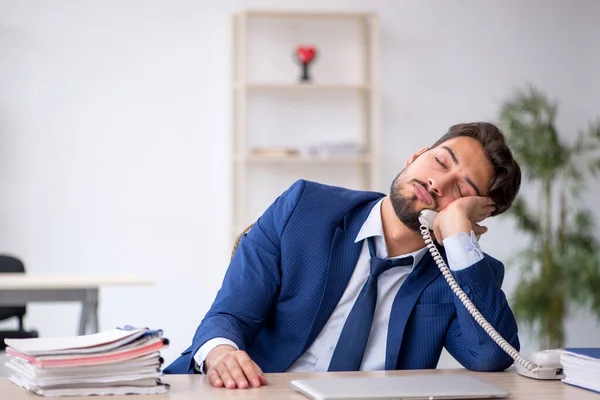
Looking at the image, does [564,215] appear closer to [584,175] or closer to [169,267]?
[584,175]

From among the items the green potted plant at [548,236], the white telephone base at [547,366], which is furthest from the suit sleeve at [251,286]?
the green potted plant at [548,236]

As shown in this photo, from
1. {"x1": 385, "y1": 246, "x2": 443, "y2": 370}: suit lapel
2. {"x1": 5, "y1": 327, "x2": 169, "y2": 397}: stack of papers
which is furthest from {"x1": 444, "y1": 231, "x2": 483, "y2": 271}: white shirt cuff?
{"x1": 5, "y1": 327, "x2": 169, "y2": 397}: stack of papers

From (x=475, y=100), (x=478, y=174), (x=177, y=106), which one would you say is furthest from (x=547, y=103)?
(x=478, y=174)

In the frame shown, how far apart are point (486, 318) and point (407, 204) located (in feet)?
1.03

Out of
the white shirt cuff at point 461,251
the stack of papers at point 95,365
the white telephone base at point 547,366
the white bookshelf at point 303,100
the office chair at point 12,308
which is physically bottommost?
the office chair at point 12,308

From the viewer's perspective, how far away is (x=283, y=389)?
1.45m

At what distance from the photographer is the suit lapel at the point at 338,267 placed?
6.12ft

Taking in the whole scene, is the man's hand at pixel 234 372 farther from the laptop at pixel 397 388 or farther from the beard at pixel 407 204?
the beard at pixel 407 204

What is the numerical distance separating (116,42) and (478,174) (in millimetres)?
3743

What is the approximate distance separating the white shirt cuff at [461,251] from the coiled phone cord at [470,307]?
0.09 ft

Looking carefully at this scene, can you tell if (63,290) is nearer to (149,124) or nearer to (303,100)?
(149,124)

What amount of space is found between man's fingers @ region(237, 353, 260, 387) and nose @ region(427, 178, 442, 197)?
644 mm

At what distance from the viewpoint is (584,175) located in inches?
220

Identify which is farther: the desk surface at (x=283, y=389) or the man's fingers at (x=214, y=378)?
the man's fingers at (x=214, y=378)
